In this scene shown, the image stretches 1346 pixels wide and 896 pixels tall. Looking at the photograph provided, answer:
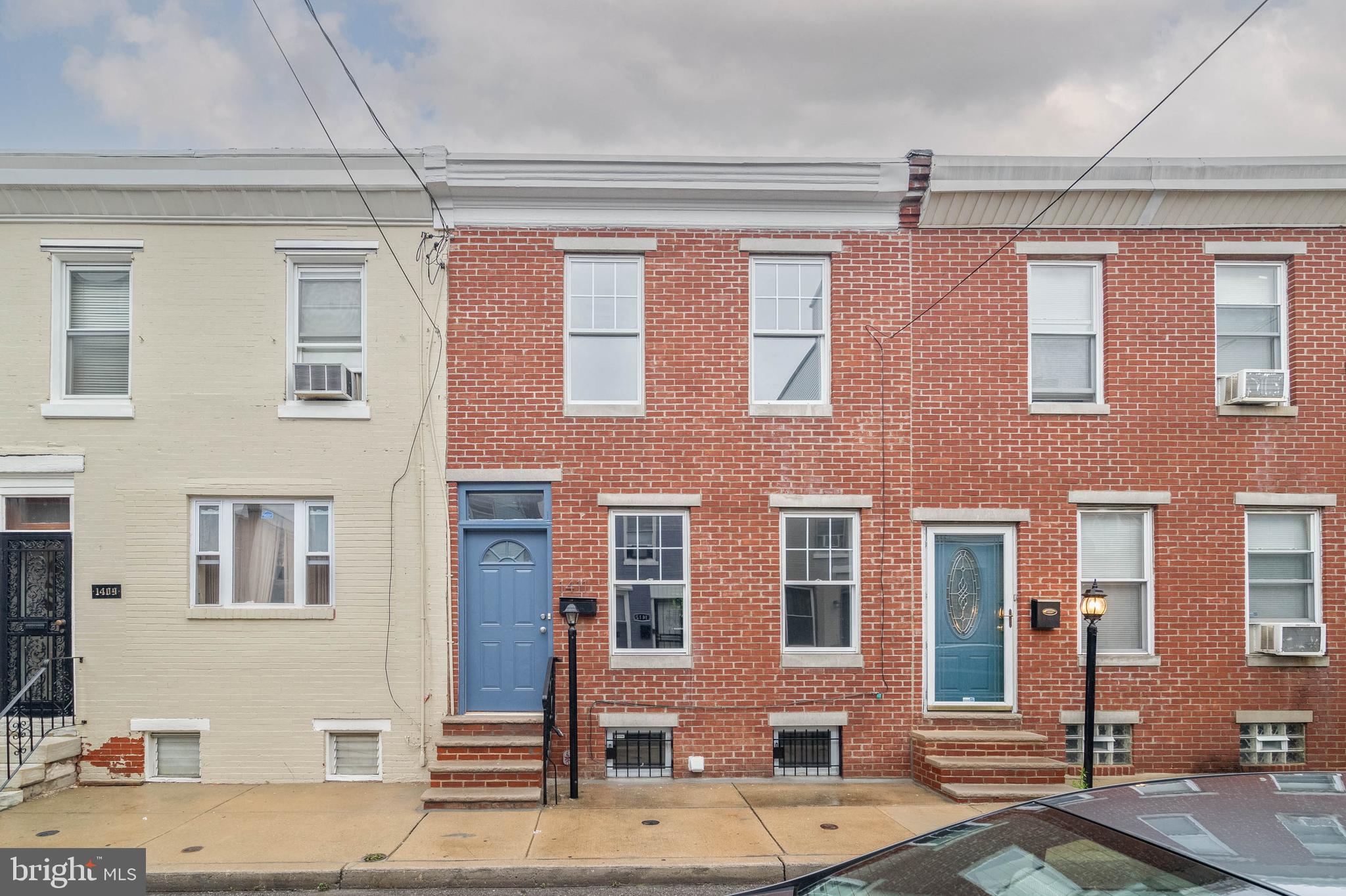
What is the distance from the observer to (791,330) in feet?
31.2

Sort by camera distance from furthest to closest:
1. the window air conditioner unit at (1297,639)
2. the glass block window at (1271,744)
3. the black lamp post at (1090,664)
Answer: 1. the glass block window at (1271,744)
2. the window air conditioner unit at (1297,639)
3. the black lamp post at (1090,664)

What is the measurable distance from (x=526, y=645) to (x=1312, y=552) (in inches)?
345

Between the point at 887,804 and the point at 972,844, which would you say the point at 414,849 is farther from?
the point at 972,844

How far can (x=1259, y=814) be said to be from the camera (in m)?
2.71

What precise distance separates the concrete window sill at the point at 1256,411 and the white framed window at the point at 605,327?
6483 millimetres

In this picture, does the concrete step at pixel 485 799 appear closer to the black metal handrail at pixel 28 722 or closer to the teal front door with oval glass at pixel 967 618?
the black metal handrail at pixel 28 722

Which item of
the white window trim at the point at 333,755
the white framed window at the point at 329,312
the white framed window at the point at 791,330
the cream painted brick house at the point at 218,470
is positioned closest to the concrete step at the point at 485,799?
the cream painted brick house at the point at 218,470

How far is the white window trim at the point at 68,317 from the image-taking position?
905cm

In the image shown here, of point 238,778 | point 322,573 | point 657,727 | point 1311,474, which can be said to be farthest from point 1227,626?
point 238,778

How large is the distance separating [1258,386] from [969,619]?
4042 mm

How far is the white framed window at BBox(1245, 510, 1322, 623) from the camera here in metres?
9.47

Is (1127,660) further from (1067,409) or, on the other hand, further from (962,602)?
(1067,409)

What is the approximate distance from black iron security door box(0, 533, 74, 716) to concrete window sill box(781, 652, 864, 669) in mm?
7562

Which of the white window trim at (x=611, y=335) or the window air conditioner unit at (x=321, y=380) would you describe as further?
the white window trim at (x=611, y=335)
